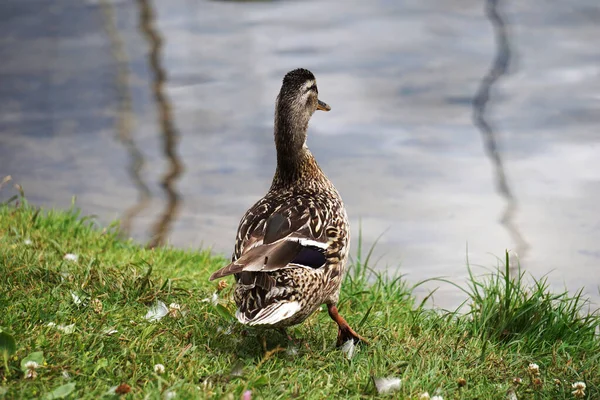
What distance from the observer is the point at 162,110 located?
10.3 m

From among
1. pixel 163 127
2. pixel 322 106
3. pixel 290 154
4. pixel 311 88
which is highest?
pixel 311 88

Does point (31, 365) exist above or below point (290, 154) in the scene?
below

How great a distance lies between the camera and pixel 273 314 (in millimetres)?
3982

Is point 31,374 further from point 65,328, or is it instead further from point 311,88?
point 311,88

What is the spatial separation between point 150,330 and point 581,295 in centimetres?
242

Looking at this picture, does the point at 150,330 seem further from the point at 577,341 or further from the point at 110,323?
the point at 577,341

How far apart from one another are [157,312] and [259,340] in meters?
0.58

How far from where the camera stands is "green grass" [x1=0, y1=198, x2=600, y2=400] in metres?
3.77

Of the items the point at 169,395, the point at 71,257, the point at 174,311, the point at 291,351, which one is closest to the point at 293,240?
the point at 291,351

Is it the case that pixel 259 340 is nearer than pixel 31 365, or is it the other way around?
pixel 31 365

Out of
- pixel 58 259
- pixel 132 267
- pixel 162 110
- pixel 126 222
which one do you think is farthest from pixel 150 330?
pixel 162 110

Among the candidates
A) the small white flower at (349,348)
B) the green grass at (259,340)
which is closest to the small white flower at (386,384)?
the green grass at (259,340)

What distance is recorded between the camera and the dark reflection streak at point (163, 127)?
7.29 metres

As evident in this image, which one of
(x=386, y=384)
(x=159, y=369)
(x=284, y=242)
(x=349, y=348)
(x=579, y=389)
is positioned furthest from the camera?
(x=349, y=348)
